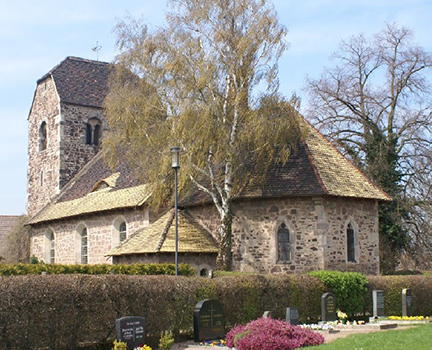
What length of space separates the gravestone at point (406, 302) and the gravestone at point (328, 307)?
3.08 m

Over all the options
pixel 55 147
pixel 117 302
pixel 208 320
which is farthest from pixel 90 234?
pixel 117 302

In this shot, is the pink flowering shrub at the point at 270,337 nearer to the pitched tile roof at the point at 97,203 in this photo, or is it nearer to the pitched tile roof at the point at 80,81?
the pitched tile roof at the point at 97,203

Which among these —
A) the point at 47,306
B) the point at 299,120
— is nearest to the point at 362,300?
the point at 299,120

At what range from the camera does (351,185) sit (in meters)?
26.1

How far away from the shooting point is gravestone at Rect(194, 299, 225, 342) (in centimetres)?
1648

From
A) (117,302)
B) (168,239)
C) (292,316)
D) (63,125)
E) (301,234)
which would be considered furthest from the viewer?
(63,125)

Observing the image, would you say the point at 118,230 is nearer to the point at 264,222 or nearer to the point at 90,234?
the point at 90,234

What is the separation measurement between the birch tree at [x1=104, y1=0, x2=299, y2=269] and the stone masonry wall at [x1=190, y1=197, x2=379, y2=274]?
758 millimetres

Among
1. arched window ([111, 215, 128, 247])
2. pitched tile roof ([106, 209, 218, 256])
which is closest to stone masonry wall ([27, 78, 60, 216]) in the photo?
arched window ([111, 215, 128, 247])

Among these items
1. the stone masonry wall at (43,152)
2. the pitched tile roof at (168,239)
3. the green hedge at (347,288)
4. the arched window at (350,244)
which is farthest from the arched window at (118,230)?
the green hedge at (347,288)

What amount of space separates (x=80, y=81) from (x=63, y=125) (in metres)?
3.49

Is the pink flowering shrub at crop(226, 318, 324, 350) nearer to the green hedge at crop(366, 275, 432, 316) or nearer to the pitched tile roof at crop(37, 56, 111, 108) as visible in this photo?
the green hedge at crop(366, 275, 432, 316)

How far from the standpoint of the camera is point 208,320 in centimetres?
1678

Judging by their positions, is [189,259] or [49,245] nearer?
[189,259]
